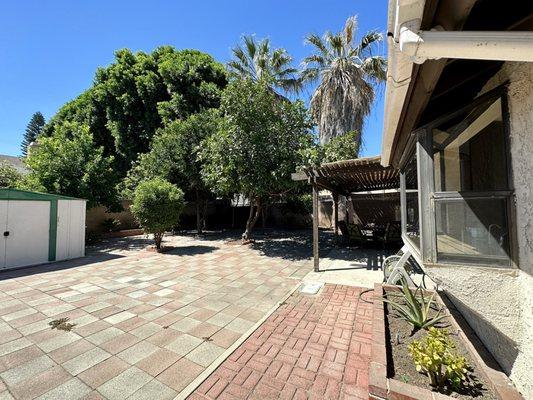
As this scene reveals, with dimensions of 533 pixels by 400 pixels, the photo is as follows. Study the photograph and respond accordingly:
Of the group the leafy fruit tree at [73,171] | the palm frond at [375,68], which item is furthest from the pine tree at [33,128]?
the palm frond at [375,68]

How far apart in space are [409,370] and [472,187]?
174cm

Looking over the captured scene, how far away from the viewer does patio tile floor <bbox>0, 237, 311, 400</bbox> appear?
2.47 m

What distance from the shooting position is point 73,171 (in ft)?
33.7

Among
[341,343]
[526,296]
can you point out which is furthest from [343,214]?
[526,296]

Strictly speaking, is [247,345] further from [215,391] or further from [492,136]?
[492,136]

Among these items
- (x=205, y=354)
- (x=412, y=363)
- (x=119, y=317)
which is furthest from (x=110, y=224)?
(x=412, y=363)

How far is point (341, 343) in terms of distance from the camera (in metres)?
3.12

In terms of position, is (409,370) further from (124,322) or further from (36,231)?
(36,231)

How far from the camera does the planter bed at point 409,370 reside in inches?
69.0

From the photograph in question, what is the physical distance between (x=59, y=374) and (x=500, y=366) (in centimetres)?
441

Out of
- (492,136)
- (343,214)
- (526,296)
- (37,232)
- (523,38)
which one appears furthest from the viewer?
(343,214)

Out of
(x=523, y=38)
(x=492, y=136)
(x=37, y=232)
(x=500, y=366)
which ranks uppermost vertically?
(x=523, y=38)

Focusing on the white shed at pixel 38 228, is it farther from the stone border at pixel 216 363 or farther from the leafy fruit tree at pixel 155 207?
the stone border at pixel 216 363

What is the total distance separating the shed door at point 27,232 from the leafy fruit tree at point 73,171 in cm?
276
